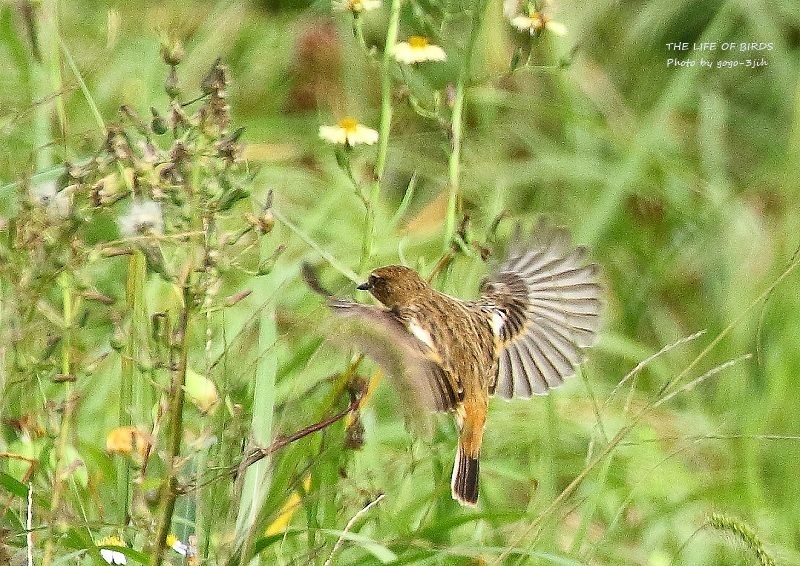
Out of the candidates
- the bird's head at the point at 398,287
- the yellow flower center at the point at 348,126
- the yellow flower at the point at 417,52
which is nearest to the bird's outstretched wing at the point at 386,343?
the bird's head at the point at 398,287

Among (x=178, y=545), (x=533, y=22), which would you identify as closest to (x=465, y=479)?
(x=178, y=545)

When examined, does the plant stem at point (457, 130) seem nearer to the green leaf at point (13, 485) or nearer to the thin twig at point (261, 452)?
the thin twig at point (261, 452)

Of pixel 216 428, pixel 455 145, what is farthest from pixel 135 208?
pixel 455 145

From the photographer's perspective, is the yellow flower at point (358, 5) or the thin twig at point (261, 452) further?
the yellow flower at point (358, 5)

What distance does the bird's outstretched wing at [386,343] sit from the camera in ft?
3.86

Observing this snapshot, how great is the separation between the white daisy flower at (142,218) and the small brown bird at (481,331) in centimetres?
20

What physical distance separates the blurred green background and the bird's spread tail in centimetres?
3

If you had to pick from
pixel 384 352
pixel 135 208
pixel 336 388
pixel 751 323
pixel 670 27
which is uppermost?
pixel 670 27

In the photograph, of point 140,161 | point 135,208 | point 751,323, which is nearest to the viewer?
point 140,161

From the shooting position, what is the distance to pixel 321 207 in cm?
270

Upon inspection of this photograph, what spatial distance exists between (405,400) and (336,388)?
26 cm

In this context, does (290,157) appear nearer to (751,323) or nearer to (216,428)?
(751,323)

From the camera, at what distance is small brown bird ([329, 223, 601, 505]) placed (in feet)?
4.23

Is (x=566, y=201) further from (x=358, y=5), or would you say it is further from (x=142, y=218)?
(x=142, y=218)
